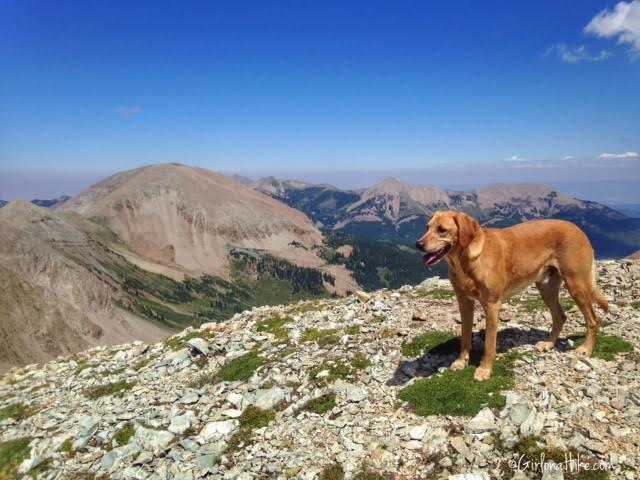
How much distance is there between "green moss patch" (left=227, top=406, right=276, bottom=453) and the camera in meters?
10.5

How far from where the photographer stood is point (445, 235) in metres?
9.50

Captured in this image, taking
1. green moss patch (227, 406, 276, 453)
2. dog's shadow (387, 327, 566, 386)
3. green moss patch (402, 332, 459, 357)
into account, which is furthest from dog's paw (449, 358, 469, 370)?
green moss patch (227, 406, 276, 453)

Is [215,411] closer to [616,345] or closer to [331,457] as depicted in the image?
[331,457]

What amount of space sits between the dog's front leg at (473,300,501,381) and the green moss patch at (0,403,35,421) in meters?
18.2

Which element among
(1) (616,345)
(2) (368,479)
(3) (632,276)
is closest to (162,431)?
(2) (368,479)

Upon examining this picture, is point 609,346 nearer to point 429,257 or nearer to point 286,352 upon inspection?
point 429,257

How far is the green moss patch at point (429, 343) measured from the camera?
1264 centimetres

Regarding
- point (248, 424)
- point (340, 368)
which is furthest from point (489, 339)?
point (248, 424)

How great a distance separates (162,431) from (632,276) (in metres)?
20.3

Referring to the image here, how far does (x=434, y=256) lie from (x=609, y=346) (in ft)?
20.5

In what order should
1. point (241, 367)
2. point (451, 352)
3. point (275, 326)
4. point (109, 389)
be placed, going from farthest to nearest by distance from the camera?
1. point (275, 326)
2. point (109, 389)
3. point (241, 367)
4. point (451, 352)

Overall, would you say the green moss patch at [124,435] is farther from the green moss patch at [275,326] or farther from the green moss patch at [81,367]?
the green moss patch at [81,367]

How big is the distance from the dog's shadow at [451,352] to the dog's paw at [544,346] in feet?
1.52

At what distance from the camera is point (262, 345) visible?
1622 centimetres
